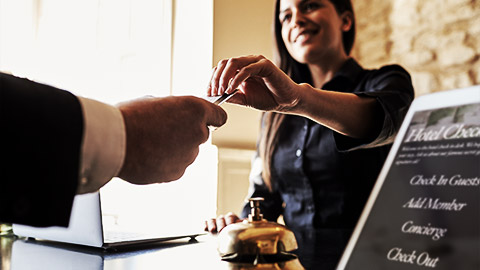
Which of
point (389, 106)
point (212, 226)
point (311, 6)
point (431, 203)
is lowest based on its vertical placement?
point (212, 226)

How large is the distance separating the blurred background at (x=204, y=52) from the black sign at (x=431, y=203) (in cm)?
197

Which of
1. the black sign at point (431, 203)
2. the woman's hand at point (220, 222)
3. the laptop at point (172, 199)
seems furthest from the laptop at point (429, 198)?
the laptop at point (172, 199)

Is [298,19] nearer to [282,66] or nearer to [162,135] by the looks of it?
[282,66]

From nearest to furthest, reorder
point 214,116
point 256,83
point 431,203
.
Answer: point 431,203 → point 214,116 → point 256,83

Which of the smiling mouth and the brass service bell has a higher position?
the smiling mouth

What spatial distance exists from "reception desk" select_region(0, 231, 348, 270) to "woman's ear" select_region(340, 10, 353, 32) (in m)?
1.15

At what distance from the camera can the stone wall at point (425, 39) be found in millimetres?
2363

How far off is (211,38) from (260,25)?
0.39 meters

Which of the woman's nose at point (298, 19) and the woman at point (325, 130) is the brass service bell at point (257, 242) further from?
the woman's nose at point (298, 19)

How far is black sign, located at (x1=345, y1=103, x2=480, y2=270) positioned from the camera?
365 mm

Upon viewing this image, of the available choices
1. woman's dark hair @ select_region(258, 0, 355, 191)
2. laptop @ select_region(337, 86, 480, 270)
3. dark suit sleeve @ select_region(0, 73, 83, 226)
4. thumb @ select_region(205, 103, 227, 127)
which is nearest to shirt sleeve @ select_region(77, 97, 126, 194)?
dark suit sleeve @ select_region(0, 73, 83, 226)

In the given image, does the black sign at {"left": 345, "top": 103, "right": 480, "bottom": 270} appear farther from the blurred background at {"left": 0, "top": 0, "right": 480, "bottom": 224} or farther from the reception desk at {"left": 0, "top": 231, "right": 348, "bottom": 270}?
the blurred background at {"left": 0, "top": 0, "right": 480, "bottom": 224}

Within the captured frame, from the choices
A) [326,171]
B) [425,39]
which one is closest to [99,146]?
[326,171]

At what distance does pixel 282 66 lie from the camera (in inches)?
74.1
